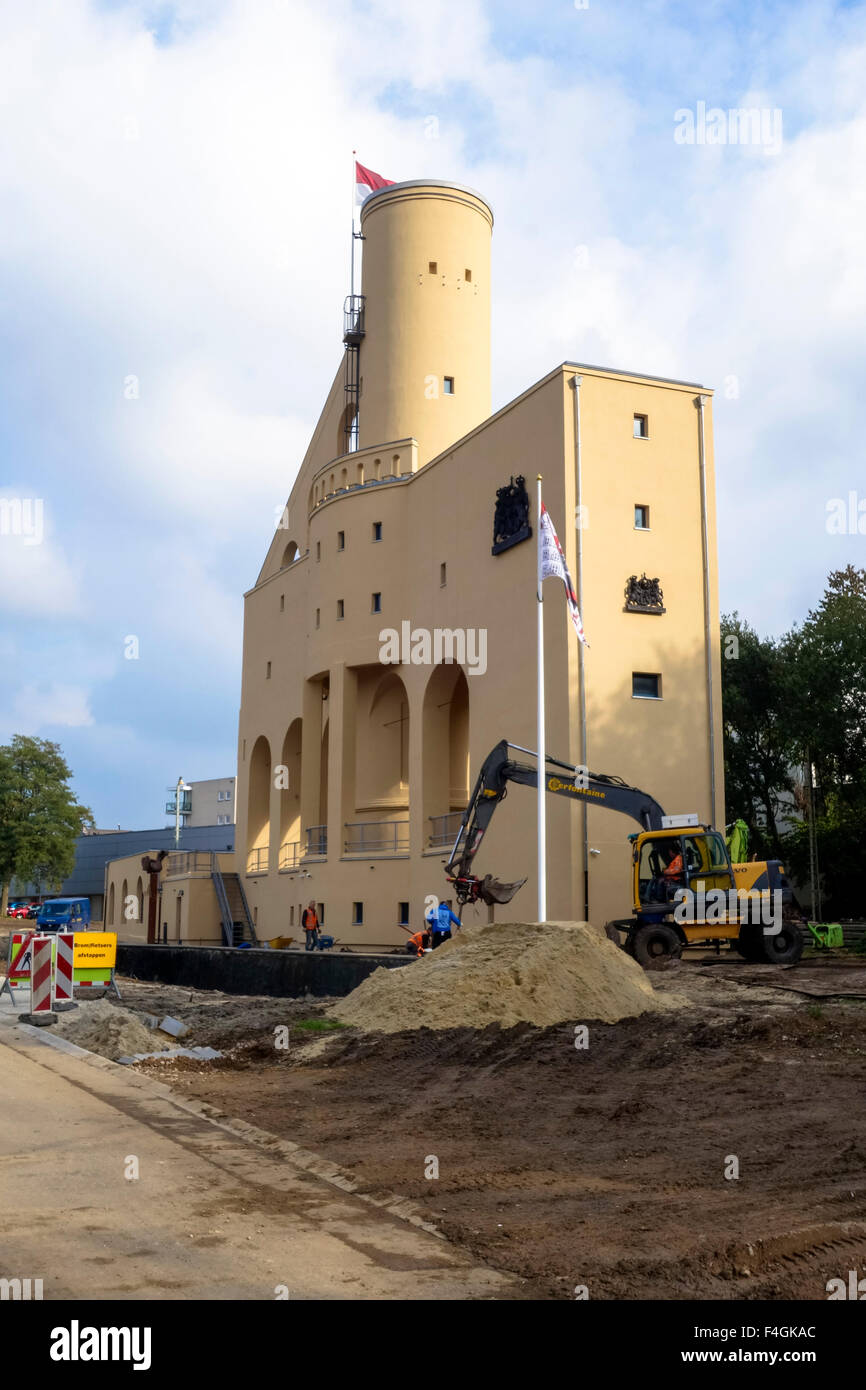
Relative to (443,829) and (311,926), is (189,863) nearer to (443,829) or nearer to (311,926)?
(311,926)

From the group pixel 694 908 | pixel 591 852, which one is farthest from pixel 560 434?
pixel 694 908

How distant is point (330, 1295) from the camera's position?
6.00 m

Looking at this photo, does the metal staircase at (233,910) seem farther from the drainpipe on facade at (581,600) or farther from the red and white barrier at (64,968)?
the red and white barrier at (64,968)

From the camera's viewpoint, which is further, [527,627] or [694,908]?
[527,627]

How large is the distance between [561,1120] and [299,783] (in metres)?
40.3


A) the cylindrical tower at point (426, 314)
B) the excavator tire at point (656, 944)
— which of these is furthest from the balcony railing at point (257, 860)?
the excavator tire at point (656, 944)

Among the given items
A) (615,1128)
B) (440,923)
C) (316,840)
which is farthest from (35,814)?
(615,1128)

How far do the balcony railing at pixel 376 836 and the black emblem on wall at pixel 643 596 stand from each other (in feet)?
41.6

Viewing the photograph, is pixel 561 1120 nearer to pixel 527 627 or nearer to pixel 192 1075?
pixel 192 1075

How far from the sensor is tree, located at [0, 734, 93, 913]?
82.1m

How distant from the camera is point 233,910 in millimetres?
52781

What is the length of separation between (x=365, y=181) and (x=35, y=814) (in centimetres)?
5136

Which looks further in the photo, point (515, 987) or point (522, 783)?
point (522, 783)

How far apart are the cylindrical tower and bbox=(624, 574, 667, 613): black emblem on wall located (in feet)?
52.6
